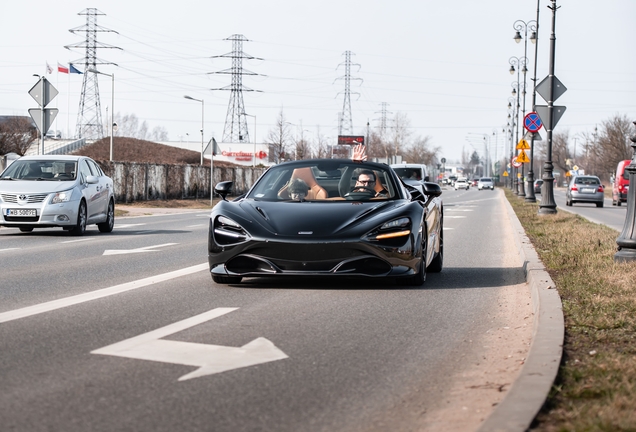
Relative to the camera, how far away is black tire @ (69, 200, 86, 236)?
722 inches

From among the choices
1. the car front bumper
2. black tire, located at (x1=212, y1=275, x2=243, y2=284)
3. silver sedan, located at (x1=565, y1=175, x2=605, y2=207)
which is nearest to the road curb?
black tire, located at (x1=212, y1=275, x2=243, y2=284)

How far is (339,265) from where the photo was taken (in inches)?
344

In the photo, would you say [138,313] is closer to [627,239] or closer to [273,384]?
[273,384]

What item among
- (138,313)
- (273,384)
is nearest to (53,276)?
(138,313)

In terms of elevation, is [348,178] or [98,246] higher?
[348,178]

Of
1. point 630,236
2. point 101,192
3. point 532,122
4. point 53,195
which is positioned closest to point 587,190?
point 532,122

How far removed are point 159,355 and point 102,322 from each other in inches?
56.8

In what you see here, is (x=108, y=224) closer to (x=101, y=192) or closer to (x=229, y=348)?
(x=101, y=192)

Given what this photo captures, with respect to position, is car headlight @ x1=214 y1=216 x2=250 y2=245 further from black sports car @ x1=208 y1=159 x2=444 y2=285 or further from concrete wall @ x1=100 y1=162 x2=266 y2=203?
concrete wall @ x1=100 y1=162 x2=266 y2=203

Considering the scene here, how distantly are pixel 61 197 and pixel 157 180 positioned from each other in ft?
92.9

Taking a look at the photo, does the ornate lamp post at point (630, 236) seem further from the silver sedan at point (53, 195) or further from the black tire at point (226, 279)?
the silver sedan at point (53, 195)

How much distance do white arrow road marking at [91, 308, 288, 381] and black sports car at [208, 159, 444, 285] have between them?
2.45 meters

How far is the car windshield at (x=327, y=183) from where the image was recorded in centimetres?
999

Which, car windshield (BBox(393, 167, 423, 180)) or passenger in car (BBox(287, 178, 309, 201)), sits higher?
car windshield (BBox(393, 167, 423, 180))
